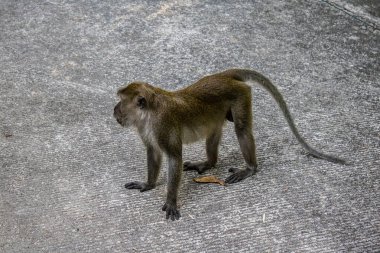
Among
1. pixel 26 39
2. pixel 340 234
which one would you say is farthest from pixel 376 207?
pixel 26 39

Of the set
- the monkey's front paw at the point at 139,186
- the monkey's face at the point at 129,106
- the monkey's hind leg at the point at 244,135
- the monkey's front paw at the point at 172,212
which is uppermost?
the monkey's face at the point at 129,106

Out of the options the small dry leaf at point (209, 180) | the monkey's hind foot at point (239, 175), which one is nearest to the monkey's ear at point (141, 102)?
the small dry leaf at point (209, 180)

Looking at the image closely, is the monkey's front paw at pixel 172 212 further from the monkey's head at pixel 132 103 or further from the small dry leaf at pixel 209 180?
the monkey's head at pixel 132 103

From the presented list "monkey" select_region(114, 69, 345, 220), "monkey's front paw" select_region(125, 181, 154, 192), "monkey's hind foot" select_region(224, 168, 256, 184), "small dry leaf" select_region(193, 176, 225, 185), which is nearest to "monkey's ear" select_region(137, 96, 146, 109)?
"monkey" select_region(114, 69, 345, 220)

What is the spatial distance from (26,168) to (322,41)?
355cm

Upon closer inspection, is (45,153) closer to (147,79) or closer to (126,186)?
(126,186)

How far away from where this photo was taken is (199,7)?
7043 mm

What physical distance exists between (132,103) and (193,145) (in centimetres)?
107

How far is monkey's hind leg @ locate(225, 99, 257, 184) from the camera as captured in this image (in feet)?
14.5

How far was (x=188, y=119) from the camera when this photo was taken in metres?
4.25

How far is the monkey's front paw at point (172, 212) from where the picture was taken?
411 cm

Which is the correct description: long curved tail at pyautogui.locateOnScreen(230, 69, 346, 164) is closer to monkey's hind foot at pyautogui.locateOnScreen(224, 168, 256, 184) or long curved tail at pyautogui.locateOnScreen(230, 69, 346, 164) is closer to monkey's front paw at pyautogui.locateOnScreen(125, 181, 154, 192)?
monkey's hind foot at pyautogui.locateOnScreen(224, 168, 256, 184)

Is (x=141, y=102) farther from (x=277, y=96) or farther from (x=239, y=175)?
(x=277, y=96)

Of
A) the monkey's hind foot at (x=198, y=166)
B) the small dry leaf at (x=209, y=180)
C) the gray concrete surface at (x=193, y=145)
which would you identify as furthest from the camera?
the monkey's hind foot at (x=198, y=166)
